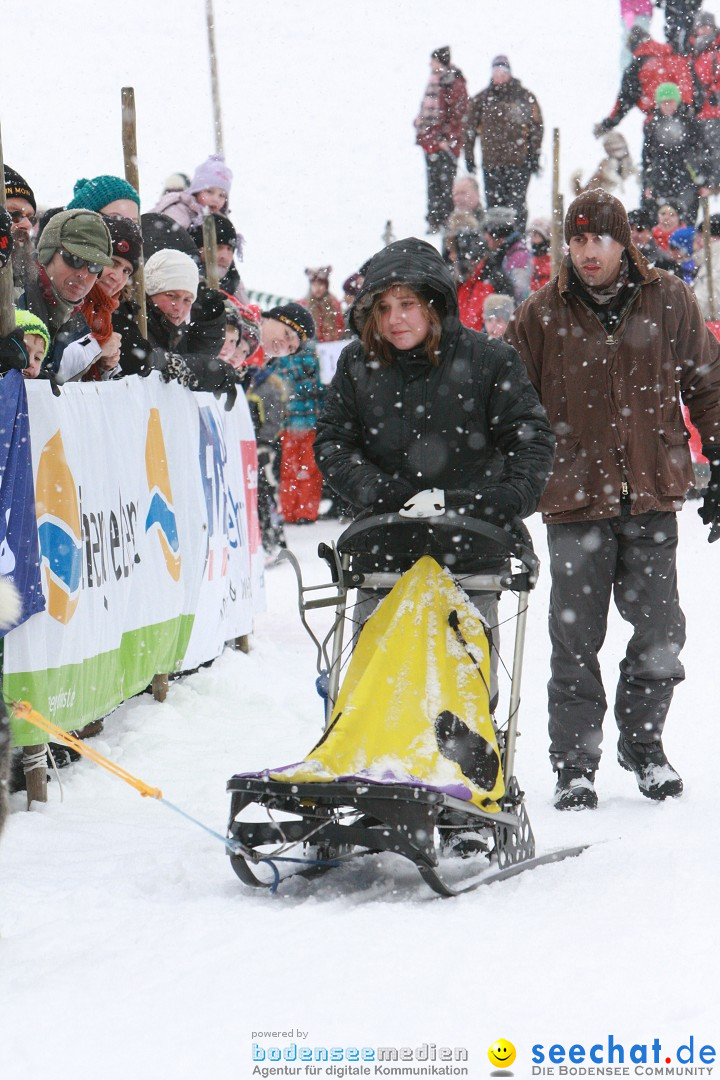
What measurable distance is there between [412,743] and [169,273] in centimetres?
407

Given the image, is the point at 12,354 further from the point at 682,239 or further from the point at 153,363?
the point at 682,239

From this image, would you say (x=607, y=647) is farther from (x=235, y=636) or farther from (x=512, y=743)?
(x=512, y=743)

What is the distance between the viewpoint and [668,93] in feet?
49.3

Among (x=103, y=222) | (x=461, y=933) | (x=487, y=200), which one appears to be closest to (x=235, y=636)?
(x=103, y=222)

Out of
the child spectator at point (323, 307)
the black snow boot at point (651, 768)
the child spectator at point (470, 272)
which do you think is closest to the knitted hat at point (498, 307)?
the child spectator at point (470, 272)

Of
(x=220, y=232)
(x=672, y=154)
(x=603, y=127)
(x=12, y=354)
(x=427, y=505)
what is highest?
(x=603, y=127)

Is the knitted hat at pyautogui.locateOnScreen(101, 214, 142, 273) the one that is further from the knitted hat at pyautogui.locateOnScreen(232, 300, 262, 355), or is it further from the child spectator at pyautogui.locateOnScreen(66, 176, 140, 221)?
the knitted hat at pyautogui.locateOnScreen(232, 300, 262, 355)

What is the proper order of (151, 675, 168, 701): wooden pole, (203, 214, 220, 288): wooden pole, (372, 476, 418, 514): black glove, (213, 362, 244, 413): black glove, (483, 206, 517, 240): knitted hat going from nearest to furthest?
(372, 476, 418, 514): black glove < (151, 675, 168, 701): wooden pole < (213, 362, 244, 413): black glove < (203, 214, 220, 288): wooden pole < (483, 206, 517, 240): knitted hat

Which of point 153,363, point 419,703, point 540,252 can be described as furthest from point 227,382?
point 540,252

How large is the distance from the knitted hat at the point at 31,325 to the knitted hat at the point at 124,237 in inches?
40.7

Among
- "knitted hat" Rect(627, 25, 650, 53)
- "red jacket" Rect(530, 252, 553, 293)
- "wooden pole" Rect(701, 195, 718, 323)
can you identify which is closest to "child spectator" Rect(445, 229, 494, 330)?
"red jacket" Rect(530, 252, 553, 293)

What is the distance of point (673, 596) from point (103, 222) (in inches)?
113

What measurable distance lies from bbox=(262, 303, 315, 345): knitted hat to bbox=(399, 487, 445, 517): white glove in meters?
6.57

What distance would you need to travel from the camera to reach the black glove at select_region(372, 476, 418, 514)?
4082mm
